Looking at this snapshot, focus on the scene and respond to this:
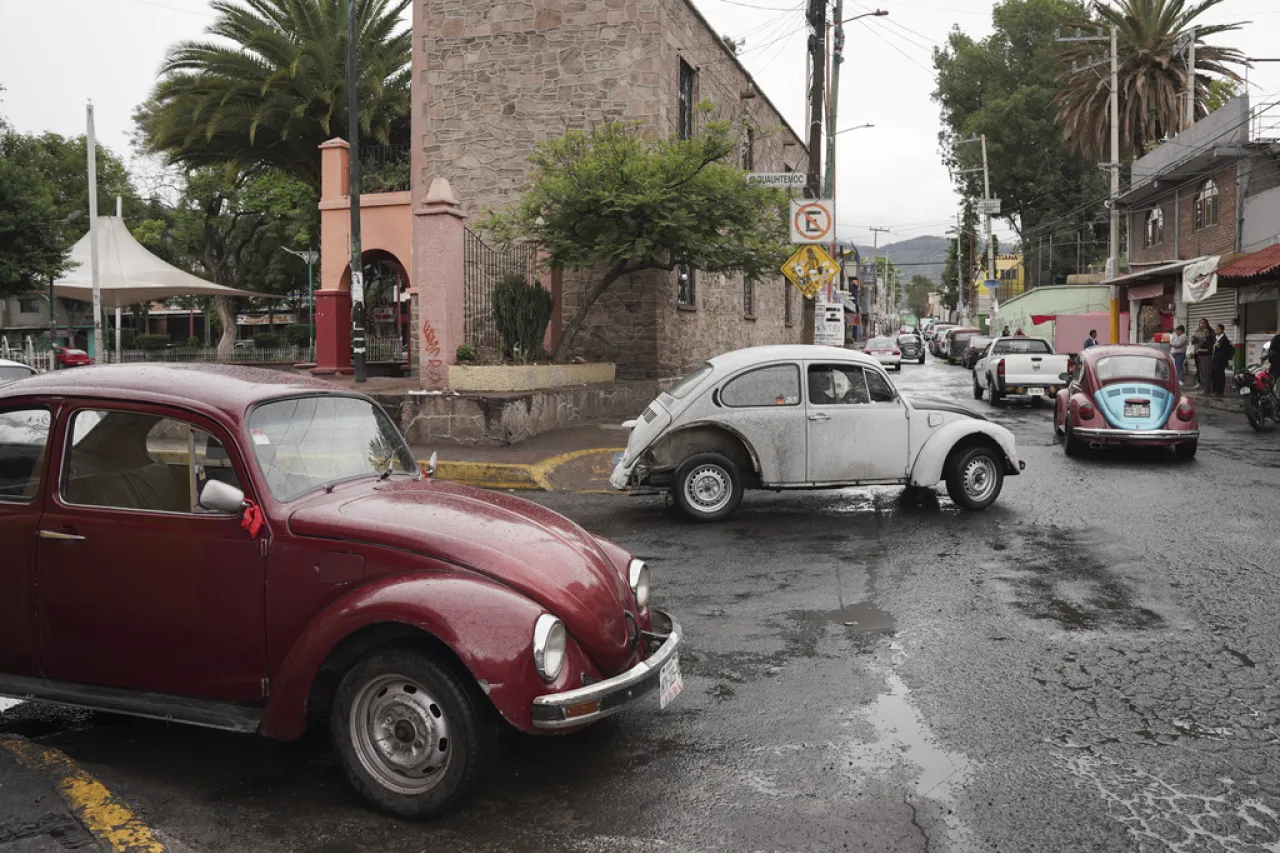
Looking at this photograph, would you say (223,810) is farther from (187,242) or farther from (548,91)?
(187,242)

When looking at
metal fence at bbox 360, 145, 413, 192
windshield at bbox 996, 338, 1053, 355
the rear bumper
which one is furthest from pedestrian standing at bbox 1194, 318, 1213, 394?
metal fence at bbox 360, 145, 413, 192

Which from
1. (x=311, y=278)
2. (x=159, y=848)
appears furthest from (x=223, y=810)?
(x=311, y=278)

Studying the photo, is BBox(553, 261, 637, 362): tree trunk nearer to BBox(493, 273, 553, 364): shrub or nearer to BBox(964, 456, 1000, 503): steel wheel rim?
BBox(493, 273, 553, 364): shrub

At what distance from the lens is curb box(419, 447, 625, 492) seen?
11789 mm

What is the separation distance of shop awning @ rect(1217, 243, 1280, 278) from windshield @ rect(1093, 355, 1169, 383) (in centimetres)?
1093

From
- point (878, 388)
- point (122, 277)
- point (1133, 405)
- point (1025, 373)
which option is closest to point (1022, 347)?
point (1025, 373)

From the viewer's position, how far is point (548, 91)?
65.6 feet

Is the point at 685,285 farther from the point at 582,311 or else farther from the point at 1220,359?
the point at 1220,359

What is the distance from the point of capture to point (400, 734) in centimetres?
359

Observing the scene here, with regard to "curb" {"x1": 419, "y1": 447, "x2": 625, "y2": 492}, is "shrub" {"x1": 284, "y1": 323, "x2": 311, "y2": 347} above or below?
above

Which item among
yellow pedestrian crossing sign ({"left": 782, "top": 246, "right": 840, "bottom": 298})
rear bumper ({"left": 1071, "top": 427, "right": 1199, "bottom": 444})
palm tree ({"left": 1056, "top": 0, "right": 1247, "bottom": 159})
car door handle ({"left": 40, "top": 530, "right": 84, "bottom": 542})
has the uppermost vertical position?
palm tree ({"left": 1056, "top": 0, "right": 1247, "bottom": 159})

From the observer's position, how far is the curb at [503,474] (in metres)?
11.8

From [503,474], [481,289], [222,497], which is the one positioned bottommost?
[503,474]

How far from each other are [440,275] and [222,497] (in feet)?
37.1
